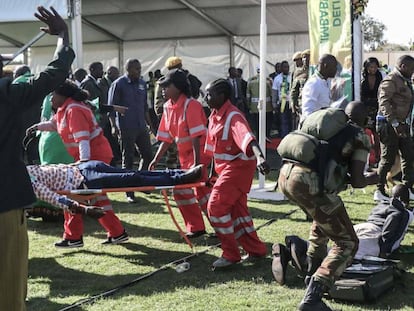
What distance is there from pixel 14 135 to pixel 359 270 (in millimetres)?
2918

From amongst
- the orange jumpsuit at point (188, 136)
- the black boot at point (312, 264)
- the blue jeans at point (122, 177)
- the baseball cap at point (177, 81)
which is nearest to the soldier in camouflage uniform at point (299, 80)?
the orange jumpsuit at point (188, 136)

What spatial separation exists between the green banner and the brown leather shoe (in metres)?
3.44

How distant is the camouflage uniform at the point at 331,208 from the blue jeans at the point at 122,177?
5.72 feet

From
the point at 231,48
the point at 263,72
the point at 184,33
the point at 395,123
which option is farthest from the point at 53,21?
the point at 184,33

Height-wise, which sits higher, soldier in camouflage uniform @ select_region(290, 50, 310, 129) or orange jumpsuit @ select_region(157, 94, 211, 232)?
soldier in camouflage uniform @ select_region(290, 50, 310, 129)

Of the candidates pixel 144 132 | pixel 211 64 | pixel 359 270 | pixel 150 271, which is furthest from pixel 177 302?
pixel 211 64

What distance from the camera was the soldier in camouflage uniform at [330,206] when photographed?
4160mm

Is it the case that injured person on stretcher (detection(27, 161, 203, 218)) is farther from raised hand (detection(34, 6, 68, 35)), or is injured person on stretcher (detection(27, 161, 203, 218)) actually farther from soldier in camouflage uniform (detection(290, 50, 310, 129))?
soldier in camouflage uniform (detection(290, 50, 310, 129))

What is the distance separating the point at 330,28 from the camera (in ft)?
25.6

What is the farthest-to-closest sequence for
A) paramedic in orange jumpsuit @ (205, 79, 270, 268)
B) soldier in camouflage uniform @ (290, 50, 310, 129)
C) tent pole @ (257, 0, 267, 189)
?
soldier in camouflage uniform @ (290, 50, 310, 129) < tent pole @ (257, 0, 267, 189) < paramedic in orange jumpsuit @ (205, 79, 270, 268)

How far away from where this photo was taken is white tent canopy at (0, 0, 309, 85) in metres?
15.5

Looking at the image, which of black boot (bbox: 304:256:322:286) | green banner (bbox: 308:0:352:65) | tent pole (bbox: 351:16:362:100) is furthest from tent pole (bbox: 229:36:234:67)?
black boot (bbox: 304:256:322:286)

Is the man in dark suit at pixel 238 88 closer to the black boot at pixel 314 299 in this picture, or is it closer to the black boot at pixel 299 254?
the black boot at pixel 299 254

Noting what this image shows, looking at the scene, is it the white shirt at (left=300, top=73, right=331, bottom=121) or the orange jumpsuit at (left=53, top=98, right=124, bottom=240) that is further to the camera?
the white shirt at (left=300, top=73, right=331, bottom=121)
